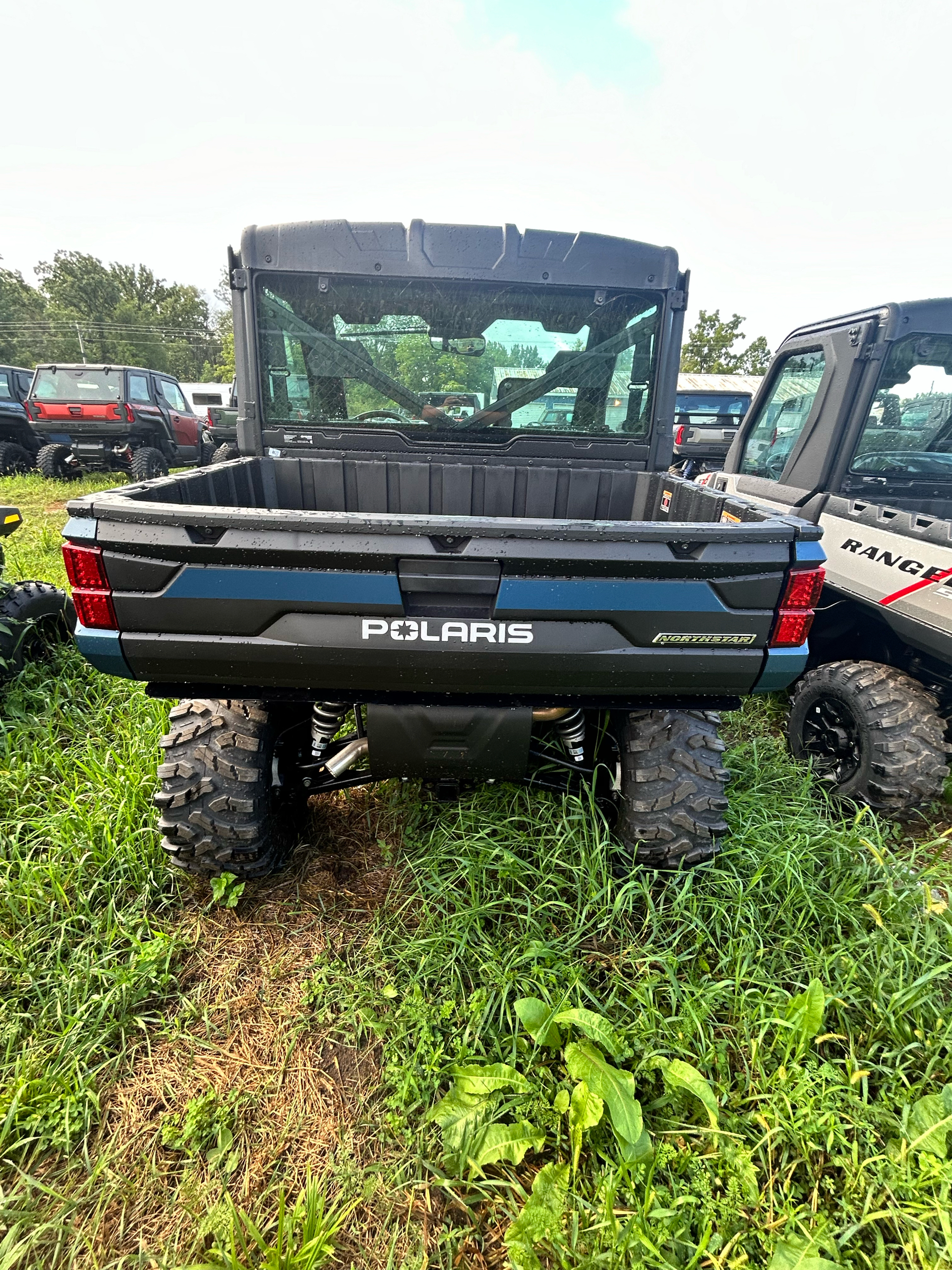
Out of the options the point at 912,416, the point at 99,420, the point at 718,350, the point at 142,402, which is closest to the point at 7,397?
the point at 99,420

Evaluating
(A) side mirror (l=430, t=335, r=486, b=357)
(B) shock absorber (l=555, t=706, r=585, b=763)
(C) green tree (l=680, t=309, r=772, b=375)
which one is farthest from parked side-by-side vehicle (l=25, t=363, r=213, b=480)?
(C) green tree (l=680, t=309, r=772, b=375)

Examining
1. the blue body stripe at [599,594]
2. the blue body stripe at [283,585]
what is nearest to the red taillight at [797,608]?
the blue body stripe at [599,594]

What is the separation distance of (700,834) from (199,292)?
66317mm

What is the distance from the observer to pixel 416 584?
1634mm

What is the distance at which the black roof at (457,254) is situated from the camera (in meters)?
2.58

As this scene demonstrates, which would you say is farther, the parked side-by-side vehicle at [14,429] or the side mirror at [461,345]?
the parked side-by-side vehicle at [14,429]

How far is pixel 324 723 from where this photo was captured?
7.03ft

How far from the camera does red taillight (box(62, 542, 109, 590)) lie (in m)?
1.61

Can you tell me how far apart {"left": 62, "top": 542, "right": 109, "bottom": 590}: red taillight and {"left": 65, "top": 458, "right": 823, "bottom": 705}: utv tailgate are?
3cm

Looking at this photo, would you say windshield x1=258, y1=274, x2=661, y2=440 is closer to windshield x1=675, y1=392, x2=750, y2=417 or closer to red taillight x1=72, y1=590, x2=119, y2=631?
red taillight x1=72, y1=590, x2=119, y2=631

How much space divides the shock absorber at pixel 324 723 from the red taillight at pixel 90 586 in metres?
0.68

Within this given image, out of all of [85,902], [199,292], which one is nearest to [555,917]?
[85,902]

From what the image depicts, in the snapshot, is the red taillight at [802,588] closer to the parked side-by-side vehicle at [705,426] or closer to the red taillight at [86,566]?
the red taillight at [86,566]

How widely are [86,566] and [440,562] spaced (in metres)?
0.99
